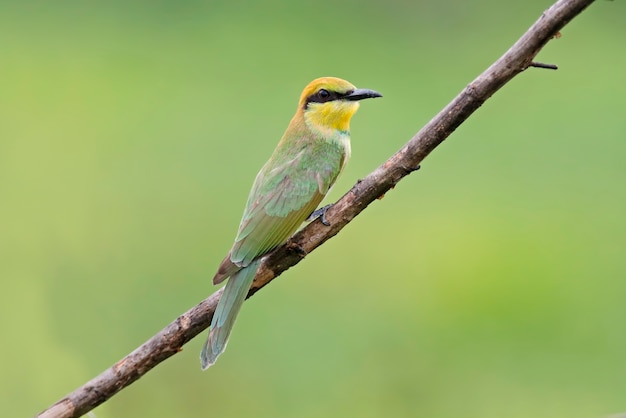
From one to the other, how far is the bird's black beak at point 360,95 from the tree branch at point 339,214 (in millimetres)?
444

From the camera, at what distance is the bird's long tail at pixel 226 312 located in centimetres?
225

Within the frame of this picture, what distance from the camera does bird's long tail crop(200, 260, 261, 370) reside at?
2.25 m

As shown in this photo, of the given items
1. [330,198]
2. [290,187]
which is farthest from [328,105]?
[330,198]

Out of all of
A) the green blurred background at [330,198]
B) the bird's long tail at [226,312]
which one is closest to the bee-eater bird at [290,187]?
the bird's long tail at [226,312]

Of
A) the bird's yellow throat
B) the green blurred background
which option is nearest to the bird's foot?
the bird's yellow throat

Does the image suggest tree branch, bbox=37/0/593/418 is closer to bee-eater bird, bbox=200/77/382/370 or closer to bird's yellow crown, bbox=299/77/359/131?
bee-eater bird, bbox=200/77/382/370

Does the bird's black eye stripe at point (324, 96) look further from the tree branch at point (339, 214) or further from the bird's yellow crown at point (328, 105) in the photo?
the tree branch at point (339, 214)

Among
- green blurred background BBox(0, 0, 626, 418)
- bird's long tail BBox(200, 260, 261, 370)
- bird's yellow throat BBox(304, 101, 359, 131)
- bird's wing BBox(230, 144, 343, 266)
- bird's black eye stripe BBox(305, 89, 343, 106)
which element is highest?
bird's black eye stripe BBox(305, 89, 343, 106)

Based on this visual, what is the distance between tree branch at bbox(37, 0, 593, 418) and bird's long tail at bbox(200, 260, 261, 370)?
39 mm

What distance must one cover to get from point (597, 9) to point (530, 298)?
2.61 m

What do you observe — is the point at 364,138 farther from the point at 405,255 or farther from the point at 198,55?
the point at 198,55

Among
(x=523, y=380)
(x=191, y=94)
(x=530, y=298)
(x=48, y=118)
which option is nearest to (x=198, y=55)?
(x=191, y=94)

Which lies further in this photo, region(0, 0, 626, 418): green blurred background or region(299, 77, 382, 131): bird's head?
region(0, 0, 626, 418): green blurred background

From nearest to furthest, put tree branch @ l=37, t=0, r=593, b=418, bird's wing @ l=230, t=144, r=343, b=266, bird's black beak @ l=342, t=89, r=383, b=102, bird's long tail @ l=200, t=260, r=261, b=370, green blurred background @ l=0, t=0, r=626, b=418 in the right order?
tree branch @ l=37, t=0, r=593, b=418 → bird's long tail @ l=200, t=260, r=261, b=370 → bird's wing @ l=230, t=144, r=343, b=266 → bird's black beak @ l=342, t=89, r=383, b=102 → green blurred background @ l=0, t=0, r=626, b=418
